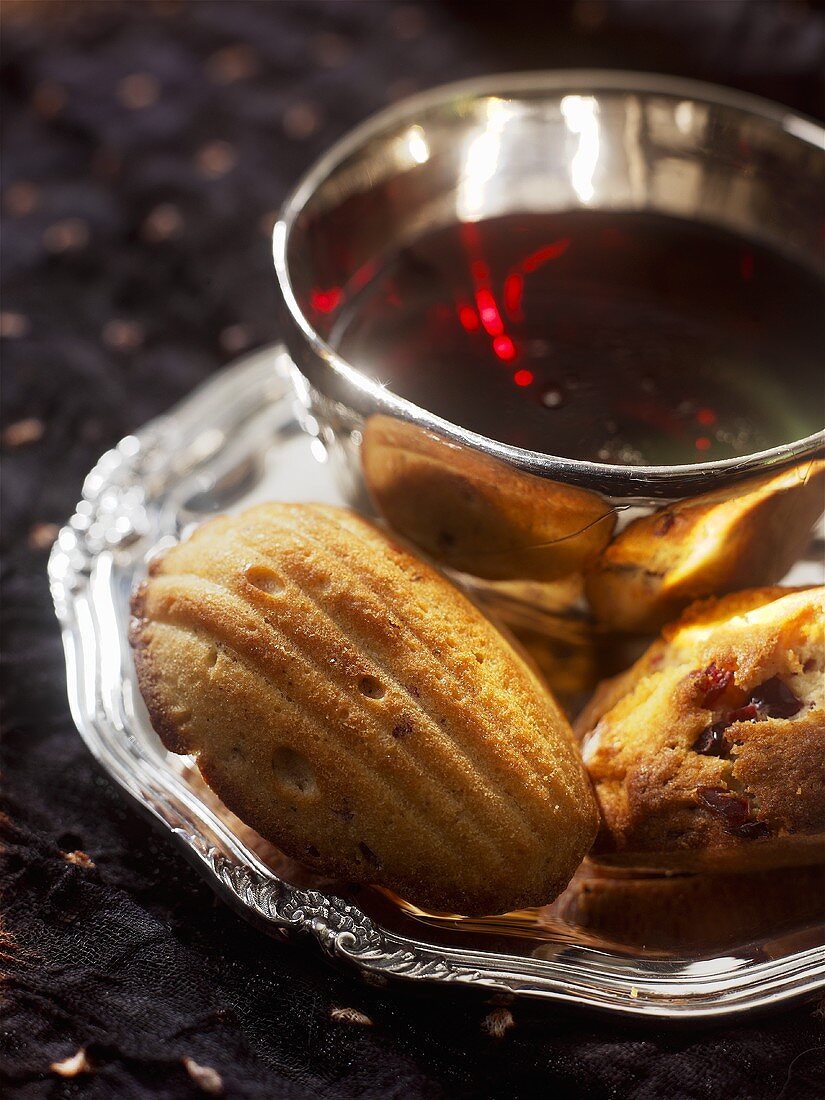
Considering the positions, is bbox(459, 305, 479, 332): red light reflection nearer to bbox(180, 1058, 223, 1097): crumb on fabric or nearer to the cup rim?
the cup rim

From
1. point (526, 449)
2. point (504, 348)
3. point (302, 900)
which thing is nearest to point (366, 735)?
point (302, 900)

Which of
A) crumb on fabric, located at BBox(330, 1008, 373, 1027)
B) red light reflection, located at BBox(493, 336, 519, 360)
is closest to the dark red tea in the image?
red light reflection, located at BBox(493, 336, 519, 360)

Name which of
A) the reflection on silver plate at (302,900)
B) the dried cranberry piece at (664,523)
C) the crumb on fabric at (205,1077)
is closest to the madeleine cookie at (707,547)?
the dried cranberry piece at (664,523)

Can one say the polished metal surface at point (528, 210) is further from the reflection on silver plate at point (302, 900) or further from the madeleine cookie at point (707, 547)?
the reflection on silver plate at point (302, 900)

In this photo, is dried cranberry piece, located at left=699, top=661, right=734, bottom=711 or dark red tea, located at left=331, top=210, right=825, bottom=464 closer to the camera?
dried cranberry piece, located at left=699, top=661, right=734, bottom=711

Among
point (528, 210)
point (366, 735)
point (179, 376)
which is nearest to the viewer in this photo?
point (366, 735)

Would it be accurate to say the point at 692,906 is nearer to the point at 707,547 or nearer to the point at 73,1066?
the point at 707,547
